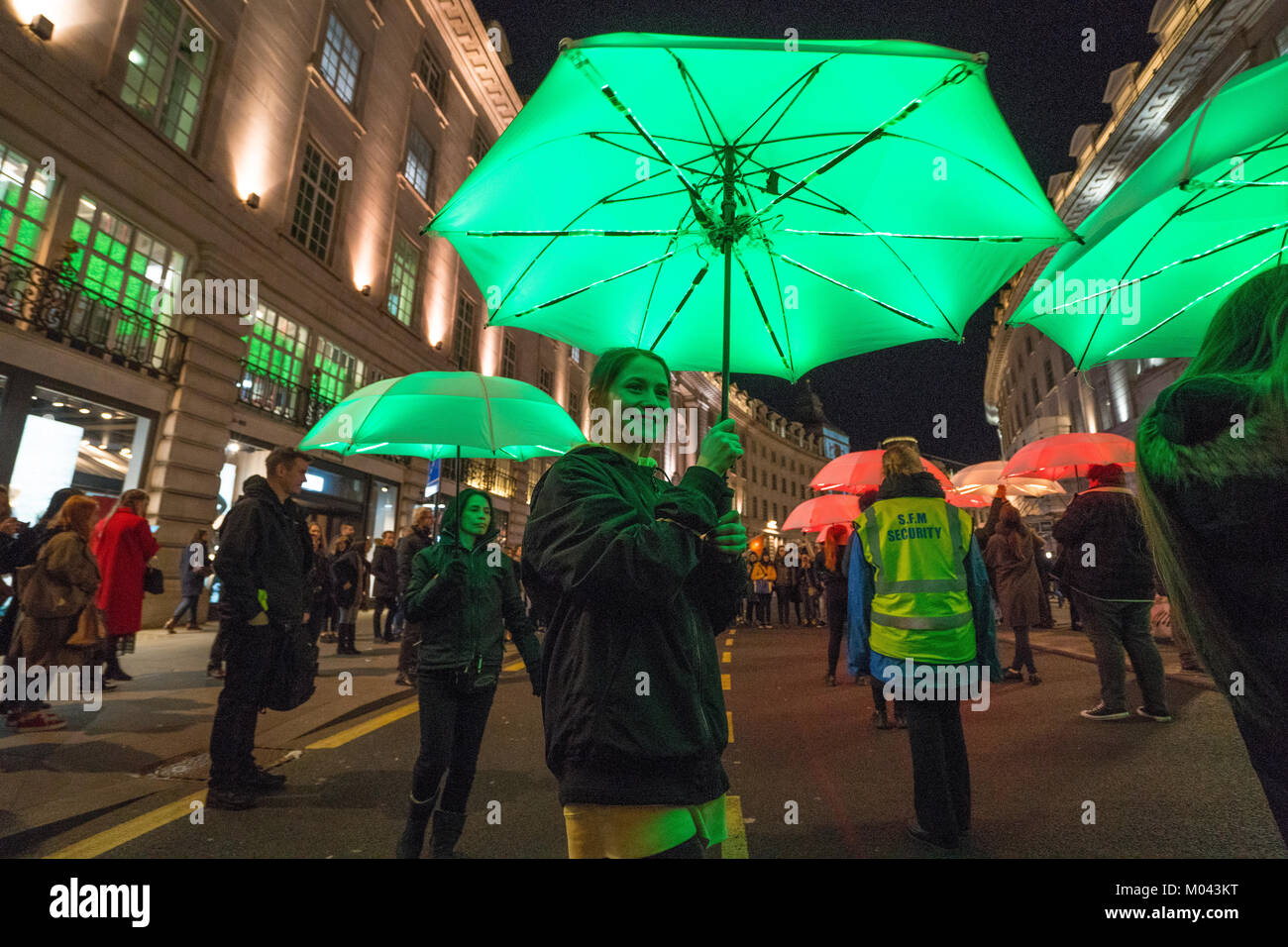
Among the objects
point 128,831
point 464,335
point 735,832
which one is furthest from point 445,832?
point 464,335

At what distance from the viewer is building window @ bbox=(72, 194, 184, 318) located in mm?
10836

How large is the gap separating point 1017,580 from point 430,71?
82.2 ft

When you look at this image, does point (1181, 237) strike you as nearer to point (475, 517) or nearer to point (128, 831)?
point (475, 517)

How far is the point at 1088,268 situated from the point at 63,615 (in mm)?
7828

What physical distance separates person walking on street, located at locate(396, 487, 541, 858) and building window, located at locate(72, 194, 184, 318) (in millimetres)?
11360

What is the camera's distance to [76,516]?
5.45 metres

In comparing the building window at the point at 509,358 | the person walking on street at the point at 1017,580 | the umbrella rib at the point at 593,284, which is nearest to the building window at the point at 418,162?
the building window at the point at 509,358

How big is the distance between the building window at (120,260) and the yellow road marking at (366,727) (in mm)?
9802

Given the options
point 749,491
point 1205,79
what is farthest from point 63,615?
point 749,491

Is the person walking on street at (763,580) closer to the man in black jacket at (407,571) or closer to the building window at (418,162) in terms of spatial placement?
the man in black jacket at (407,571)

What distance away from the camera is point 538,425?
463 centimetres
